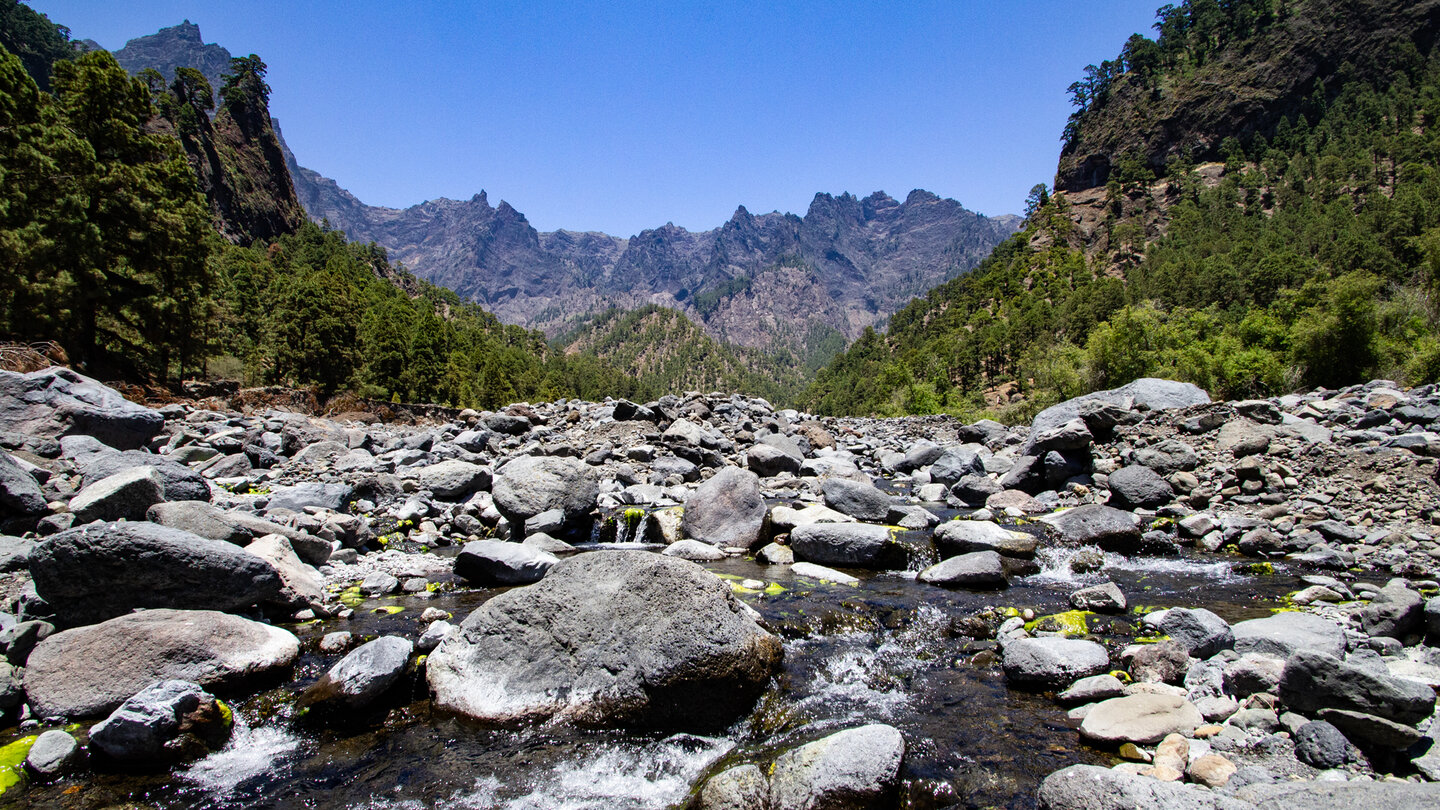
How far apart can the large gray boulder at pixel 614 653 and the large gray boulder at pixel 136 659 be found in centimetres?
197

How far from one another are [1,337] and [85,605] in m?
26.4

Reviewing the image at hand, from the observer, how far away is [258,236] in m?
107

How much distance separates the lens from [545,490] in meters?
13.1

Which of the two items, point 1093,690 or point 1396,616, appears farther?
point 1396,616

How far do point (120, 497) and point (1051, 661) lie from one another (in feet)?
40.0

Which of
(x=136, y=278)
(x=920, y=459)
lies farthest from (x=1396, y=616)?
(x=136, y=278)

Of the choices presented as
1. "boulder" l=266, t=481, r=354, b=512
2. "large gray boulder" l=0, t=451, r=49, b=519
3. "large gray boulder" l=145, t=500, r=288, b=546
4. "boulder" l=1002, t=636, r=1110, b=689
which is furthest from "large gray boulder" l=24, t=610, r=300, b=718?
"boulder" l=1002, t=636, r=1110, b=689

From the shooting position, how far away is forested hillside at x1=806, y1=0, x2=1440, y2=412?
3375 centimetres

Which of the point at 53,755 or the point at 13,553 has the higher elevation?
the point at 13,553

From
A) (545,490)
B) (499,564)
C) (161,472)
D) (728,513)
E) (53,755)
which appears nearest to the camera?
(53,755)

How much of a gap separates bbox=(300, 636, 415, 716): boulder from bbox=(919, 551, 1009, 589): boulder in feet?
26.5

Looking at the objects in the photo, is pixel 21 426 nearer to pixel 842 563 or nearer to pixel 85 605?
pixel 85 605

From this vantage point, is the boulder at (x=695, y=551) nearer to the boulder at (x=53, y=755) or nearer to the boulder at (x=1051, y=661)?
the boulder at (x=1051, y=661)

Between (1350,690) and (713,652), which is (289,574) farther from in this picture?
(1350,690)
